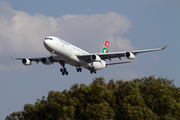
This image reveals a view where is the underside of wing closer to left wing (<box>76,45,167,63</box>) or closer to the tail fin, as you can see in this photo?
left wing (<box>76,45,167,63</box>)

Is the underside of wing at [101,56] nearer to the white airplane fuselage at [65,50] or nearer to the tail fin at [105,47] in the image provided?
the white airplane fuselage at [65,50]

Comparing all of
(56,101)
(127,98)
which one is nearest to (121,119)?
(127,98)

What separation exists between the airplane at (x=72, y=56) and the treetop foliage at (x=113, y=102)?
13.2 feet

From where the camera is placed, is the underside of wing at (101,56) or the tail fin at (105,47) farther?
the tail fin at (105,47)

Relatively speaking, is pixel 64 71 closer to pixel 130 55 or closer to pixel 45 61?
pixel 45 61

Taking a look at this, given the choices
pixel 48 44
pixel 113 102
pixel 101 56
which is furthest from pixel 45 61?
pixel 113 102

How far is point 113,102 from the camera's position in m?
54.3

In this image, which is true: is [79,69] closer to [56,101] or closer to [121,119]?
[56,101]

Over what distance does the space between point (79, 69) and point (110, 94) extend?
11.8 m

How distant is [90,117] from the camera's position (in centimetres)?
4934

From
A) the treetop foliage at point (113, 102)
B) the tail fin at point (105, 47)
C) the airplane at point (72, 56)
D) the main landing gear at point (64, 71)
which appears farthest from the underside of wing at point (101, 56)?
the tail fin at point (105, 47)

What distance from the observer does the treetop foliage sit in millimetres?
50312

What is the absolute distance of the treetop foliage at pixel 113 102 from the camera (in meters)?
50.3

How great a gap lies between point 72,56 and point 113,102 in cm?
1081
